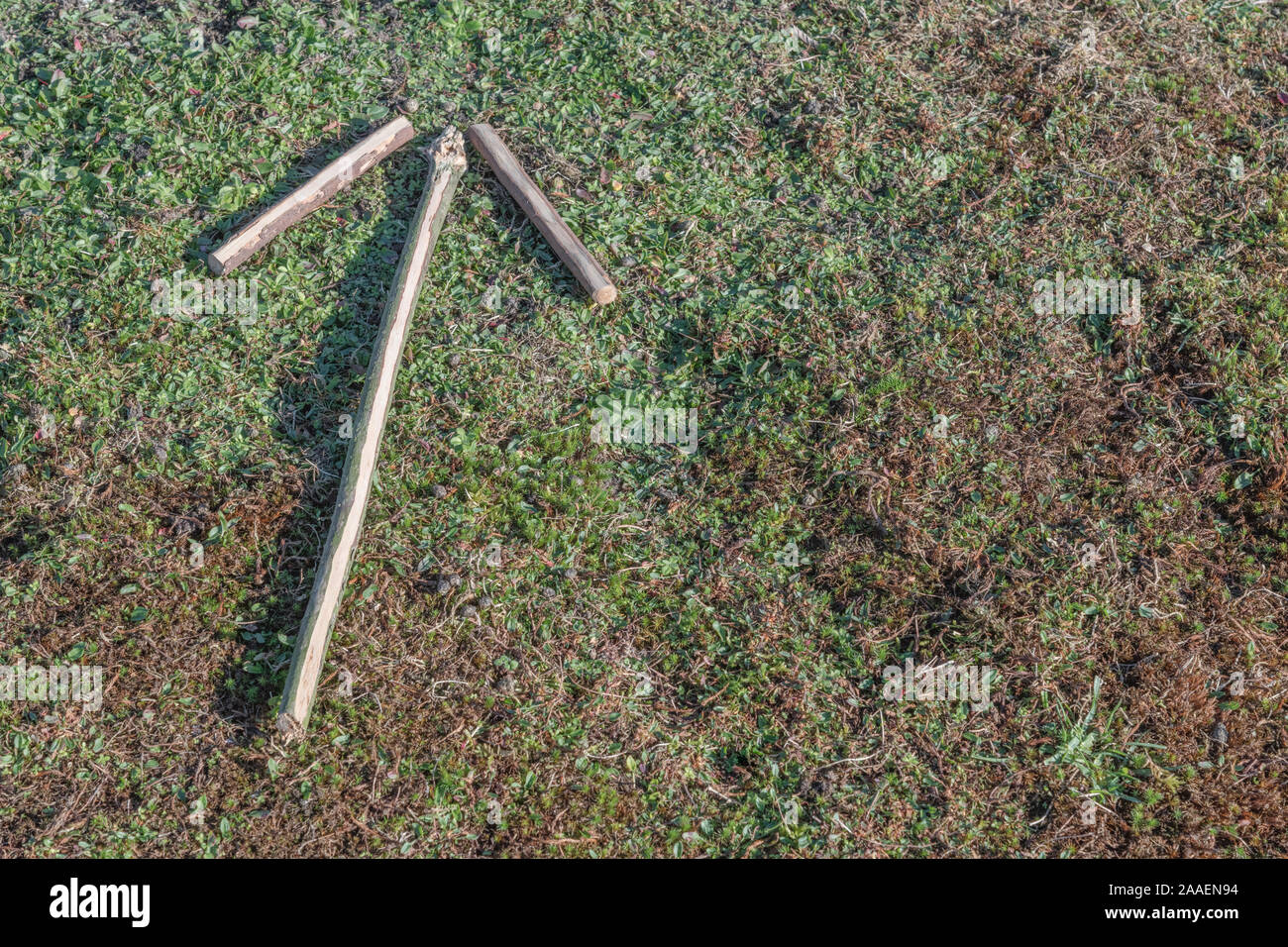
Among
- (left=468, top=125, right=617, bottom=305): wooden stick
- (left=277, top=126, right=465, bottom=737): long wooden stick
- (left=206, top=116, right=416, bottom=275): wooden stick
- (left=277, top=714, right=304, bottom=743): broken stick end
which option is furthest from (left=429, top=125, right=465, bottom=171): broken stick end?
(left=277, top=714, right=304, bottom=743): broken stick end

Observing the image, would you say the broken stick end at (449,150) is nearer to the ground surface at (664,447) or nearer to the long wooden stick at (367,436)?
the long wooden stick at (367,436)

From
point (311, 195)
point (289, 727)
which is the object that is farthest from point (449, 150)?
point (289, 727)

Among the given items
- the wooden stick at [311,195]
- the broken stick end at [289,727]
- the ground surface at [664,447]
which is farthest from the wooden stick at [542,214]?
the broken stick end at [289,727]

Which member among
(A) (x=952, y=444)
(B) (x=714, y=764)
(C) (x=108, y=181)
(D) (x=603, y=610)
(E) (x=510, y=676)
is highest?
(C) (x=108, y=181)

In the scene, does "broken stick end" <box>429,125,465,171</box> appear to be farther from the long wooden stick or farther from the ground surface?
the ground surface

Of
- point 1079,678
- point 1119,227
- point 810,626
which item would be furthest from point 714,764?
point 1119,227
